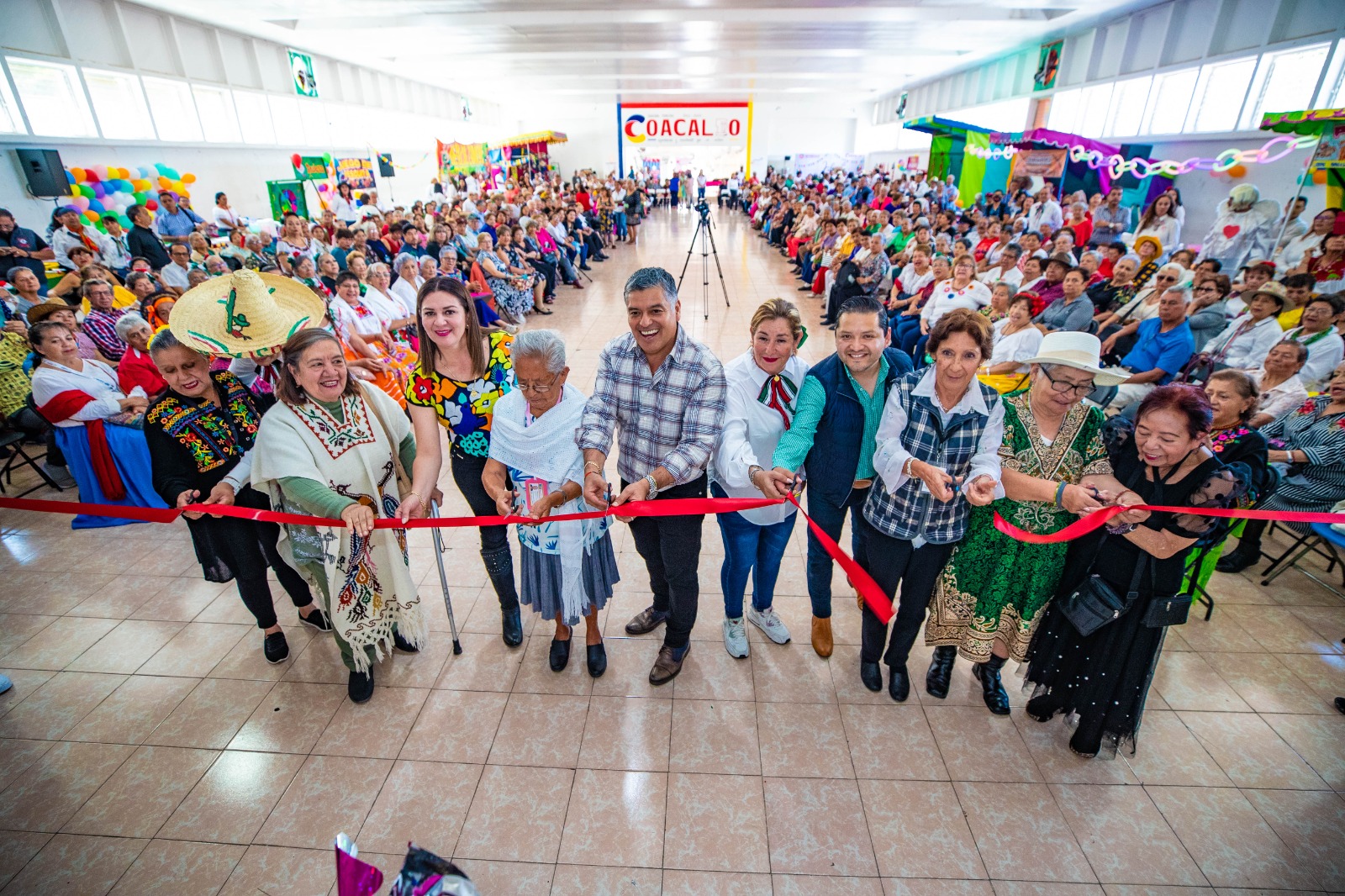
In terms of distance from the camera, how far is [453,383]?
2.32 metres

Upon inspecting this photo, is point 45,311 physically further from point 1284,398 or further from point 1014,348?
point 1284,398

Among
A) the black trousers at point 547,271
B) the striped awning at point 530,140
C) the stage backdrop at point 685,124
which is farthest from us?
the striped awning at point 530,140

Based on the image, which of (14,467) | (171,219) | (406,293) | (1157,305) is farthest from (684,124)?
(14,467)

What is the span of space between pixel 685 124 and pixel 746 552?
83.0ft

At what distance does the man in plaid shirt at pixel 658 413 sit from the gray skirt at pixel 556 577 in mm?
250

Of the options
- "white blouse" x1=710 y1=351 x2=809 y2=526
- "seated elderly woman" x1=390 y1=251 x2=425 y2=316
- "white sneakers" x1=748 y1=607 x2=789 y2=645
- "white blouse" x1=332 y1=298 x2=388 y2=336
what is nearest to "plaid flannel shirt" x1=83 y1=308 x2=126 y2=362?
"white blouse" x1=332 y1=298 x2=388 y2=336

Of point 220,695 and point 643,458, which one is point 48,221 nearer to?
point 220,695

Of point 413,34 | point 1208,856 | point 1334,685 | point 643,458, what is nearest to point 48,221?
point 413,34

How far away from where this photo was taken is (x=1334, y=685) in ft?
8.61

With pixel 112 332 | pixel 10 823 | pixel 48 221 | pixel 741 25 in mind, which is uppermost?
pixel 741 25

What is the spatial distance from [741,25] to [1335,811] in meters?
15.0

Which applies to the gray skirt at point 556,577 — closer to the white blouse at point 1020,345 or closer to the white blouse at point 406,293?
the white blouse at point 1020,345

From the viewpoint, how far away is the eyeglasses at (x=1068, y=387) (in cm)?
195

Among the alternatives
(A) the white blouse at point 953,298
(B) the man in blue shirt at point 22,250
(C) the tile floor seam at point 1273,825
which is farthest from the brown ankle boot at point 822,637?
(B) the man in blue shirt at point 22,250
